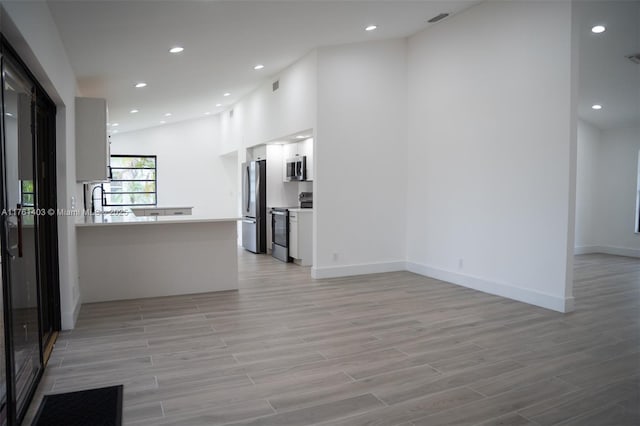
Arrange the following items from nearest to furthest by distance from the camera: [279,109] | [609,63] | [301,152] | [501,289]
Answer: [501,289] → [609,63] → [279,109] → [301,152]

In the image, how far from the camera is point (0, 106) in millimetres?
2242

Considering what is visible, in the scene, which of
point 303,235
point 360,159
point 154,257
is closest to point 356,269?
point 303,235

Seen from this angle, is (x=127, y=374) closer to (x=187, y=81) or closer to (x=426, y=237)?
(x=426, y=237)

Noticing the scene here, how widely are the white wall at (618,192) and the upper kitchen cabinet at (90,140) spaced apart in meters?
8.90

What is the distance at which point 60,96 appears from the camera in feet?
12.2

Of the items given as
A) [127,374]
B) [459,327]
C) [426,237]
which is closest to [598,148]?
[426,237]

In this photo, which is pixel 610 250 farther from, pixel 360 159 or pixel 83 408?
pixel 83 408

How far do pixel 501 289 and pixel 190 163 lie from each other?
9.34 meters

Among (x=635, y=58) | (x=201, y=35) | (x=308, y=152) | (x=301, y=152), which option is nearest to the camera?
(x=201, y=35)

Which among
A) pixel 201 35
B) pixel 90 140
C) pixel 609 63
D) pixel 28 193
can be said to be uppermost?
pixel 609 63

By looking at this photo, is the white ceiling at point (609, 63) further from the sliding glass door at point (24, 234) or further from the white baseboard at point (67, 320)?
the white baseboard at point (67, 320)

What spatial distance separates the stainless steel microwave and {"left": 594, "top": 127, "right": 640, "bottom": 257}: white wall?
5.91m

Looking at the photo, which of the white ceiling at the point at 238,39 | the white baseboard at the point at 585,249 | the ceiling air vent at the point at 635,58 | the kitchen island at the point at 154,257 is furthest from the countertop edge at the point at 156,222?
the white baseboard at the point at 585,249

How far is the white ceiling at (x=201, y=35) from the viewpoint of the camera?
394cm
